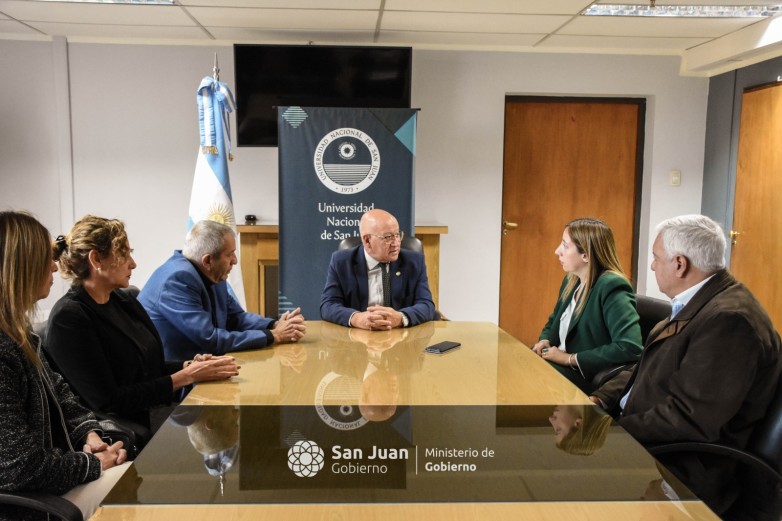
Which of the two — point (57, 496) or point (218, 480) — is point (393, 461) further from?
point (57, 496)

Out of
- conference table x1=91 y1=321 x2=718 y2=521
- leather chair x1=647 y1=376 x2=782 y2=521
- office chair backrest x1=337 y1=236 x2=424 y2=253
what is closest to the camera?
conference table x1=91 y1=321 x2=718 y2=521

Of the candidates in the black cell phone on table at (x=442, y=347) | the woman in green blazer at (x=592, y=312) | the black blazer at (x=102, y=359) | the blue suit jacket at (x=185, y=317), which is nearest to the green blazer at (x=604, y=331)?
the woman in green blazer at (x=592, y=312)

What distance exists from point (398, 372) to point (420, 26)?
332 cm

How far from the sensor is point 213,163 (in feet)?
15.5

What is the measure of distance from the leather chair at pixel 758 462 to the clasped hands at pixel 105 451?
1466 millimetres

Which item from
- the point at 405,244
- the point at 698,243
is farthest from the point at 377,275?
the point at 698,243

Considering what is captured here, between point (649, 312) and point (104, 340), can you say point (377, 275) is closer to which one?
point (649, 312)

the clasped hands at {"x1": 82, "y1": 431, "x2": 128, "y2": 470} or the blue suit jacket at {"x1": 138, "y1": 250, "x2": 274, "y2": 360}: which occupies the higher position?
the blue suit jacket at {"x1": 138, "y1": 250, "x2": 274, "y2": 360}

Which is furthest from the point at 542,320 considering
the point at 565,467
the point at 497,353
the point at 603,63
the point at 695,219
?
the point at 565,467

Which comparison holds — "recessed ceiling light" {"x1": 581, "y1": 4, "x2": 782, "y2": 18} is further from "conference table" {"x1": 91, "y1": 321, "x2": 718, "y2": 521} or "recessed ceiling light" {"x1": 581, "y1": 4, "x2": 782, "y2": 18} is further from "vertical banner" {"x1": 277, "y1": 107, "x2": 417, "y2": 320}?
"conference table" {"x1": 91, "y1": 321, "x2": 718, "y2": 521}

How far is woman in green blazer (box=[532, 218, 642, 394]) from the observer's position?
2.71 meters

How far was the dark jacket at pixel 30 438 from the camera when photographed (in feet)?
4.80

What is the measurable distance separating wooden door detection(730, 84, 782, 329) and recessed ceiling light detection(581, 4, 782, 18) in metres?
0.65

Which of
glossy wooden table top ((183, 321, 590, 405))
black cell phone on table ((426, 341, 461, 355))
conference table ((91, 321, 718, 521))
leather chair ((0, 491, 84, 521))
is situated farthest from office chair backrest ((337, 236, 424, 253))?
leather chair ((0, 491, 84, 521))
